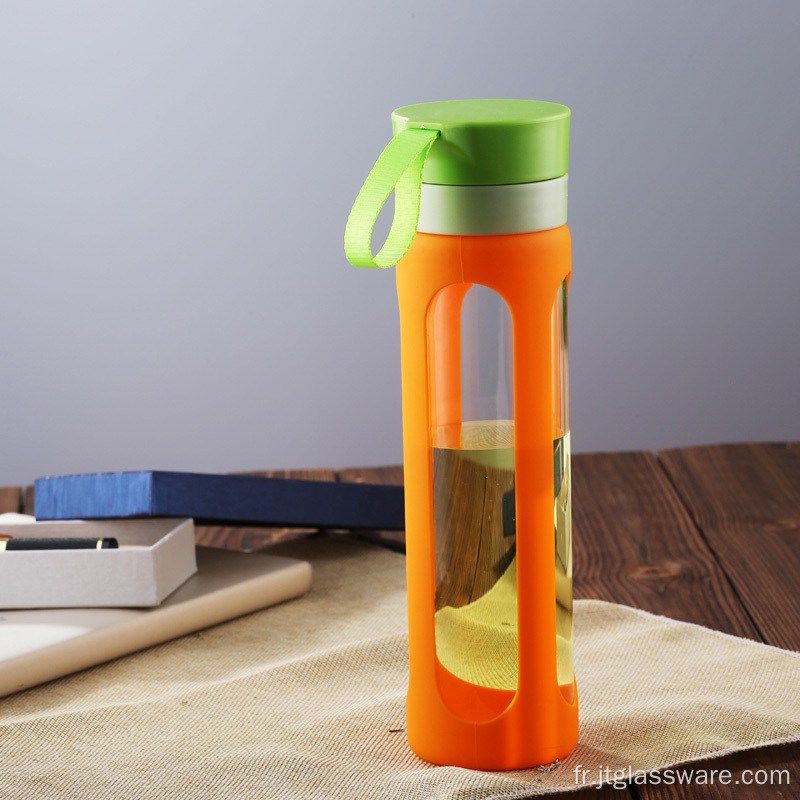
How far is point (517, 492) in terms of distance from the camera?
480mm

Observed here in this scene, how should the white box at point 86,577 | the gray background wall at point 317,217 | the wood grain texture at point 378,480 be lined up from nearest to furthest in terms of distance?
the white box at point 86,577, the wood grain texture at point 378,480, the gray background wall at point 317,217

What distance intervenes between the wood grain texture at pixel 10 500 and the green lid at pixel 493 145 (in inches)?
23.9

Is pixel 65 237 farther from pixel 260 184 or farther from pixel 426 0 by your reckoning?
pixel 426 0

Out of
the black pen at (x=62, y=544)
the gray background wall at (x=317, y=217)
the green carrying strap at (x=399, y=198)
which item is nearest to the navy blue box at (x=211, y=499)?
the black pen at (x=62, y=544)

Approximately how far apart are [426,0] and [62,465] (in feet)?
2.22

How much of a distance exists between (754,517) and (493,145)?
20.9 inches

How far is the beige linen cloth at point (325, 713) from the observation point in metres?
0.49

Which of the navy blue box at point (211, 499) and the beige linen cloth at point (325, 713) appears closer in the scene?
the beige linen cloth at point (325, 713)

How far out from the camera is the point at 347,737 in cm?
54

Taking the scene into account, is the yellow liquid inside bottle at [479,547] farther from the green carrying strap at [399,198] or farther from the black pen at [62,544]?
the black pen at [62,544]

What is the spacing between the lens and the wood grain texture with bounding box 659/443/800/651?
706 mm

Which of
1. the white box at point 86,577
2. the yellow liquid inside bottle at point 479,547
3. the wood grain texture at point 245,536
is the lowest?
the wood grain texture at point 245,536

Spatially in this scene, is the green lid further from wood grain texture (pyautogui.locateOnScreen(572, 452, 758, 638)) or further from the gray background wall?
the gray background wall

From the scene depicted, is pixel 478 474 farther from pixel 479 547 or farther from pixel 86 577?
pixel 86 577
